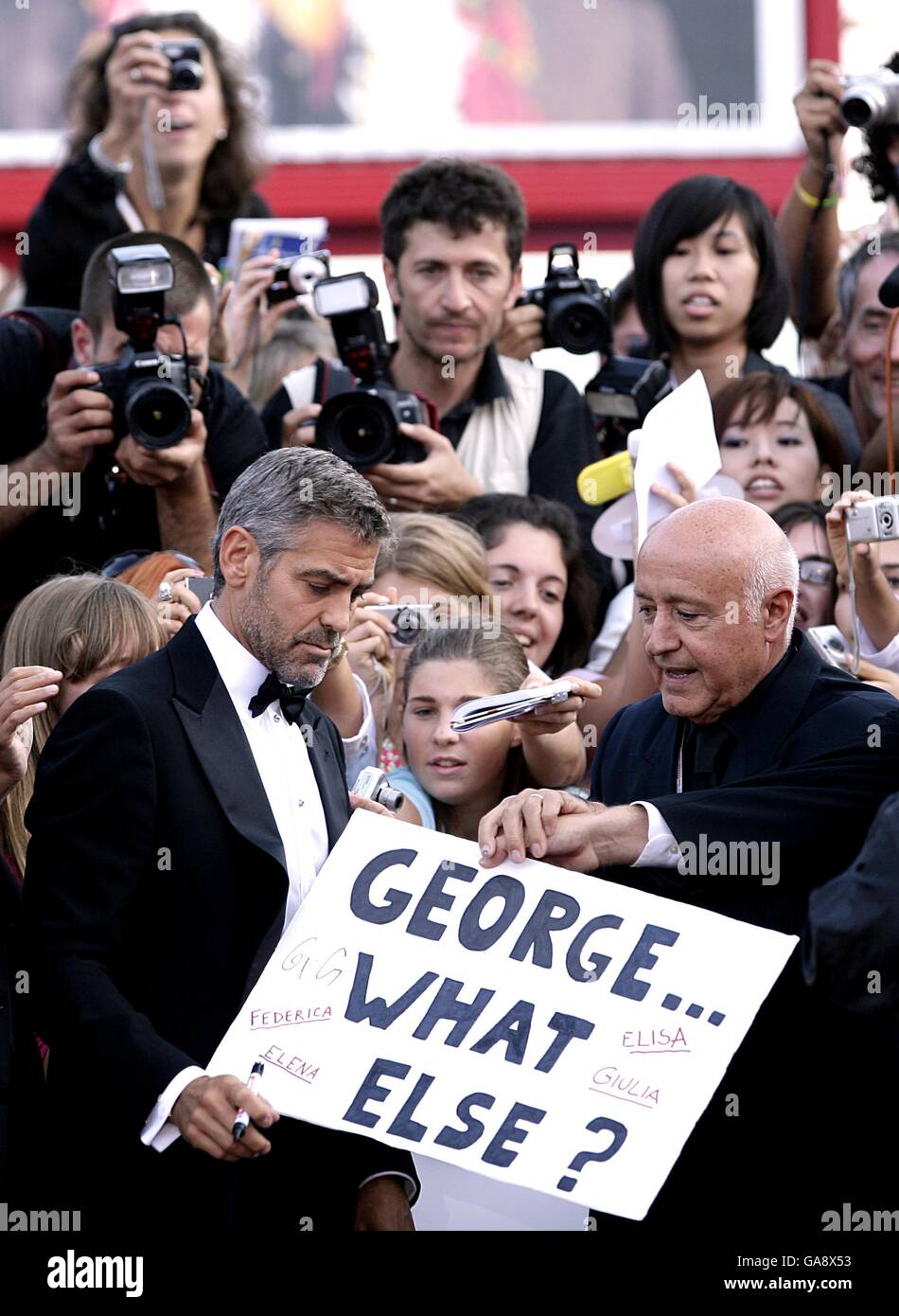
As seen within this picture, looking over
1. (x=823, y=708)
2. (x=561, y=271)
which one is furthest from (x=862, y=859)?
(x=561, y=271)

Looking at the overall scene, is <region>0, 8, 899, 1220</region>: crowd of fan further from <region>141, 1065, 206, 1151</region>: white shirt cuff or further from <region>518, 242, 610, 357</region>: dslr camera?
<region>141, 1065, 206, 1151</region>: white shirt cuff

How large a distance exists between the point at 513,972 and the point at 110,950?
26.0 inches

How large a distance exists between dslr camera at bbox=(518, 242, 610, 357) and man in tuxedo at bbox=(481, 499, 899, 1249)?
79.6 inches

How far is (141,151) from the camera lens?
6156 mm

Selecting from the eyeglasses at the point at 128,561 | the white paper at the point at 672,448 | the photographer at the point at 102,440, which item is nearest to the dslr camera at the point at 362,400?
the photographer at the point at 102,440

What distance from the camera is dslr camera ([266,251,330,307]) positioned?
616 cm

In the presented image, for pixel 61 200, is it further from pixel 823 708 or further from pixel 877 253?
pixel 823 708

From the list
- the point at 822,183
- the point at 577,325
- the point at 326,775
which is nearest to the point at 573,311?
the point at 577,325

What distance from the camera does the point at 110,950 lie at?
135 inches

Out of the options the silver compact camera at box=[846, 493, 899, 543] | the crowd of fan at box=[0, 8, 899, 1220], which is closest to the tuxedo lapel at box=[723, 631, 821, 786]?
the crowd of fan at box=[0, 8, 899, 1220]

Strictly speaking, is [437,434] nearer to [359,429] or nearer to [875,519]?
[359,429]

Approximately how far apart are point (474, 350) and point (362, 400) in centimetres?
60

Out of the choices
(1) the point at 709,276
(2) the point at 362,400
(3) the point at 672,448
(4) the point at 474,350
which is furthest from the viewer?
(1) the point at 709,276
